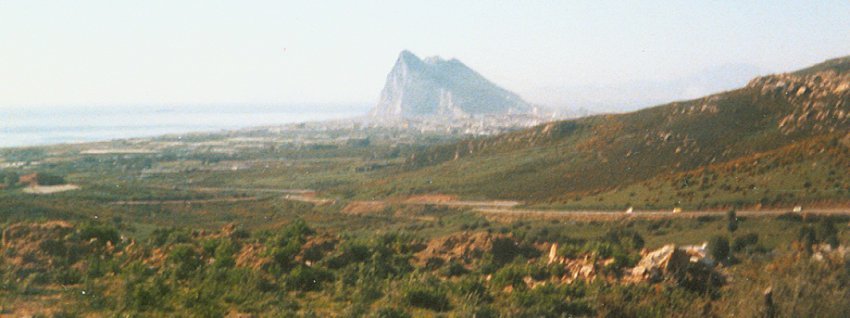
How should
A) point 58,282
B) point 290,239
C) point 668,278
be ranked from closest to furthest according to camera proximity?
point 668,278 < point 58,282 < point 290,239

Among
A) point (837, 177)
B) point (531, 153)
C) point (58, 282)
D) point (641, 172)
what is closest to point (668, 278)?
point (58, 282)

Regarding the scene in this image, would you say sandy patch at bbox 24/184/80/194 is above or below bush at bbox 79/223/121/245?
below

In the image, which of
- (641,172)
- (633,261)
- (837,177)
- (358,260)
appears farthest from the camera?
(641,172)

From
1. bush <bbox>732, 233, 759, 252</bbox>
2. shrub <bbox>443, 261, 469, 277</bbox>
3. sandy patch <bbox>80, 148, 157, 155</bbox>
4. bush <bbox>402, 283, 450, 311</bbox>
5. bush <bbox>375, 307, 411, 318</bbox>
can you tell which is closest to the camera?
bush <bbox>375, 307, 411, 318</bbox>

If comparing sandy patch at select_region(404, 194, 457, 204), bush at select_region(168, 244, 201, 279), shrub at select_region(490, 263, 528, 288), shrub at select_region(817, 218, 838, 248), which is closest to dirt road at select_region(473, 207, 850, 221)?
shrub at select_region(817, 218, 838, 248)

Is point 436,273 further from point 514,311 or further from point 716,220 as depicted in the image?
point 716,220

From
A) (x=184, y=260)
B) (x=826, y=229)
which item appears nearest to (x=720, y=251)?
(x=826, y=229)

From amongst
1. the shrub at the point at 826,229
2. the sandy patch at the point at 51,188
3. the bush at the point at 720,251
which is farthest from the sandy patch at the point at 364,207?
the bush at the point at 720,251

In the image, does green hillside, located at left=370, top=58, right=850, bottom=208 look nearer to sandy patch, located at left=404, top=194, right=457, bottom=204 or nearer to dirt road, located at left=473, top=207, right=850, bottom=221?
sandy patch, located at left=404, top=194, right=457, bottom=204
